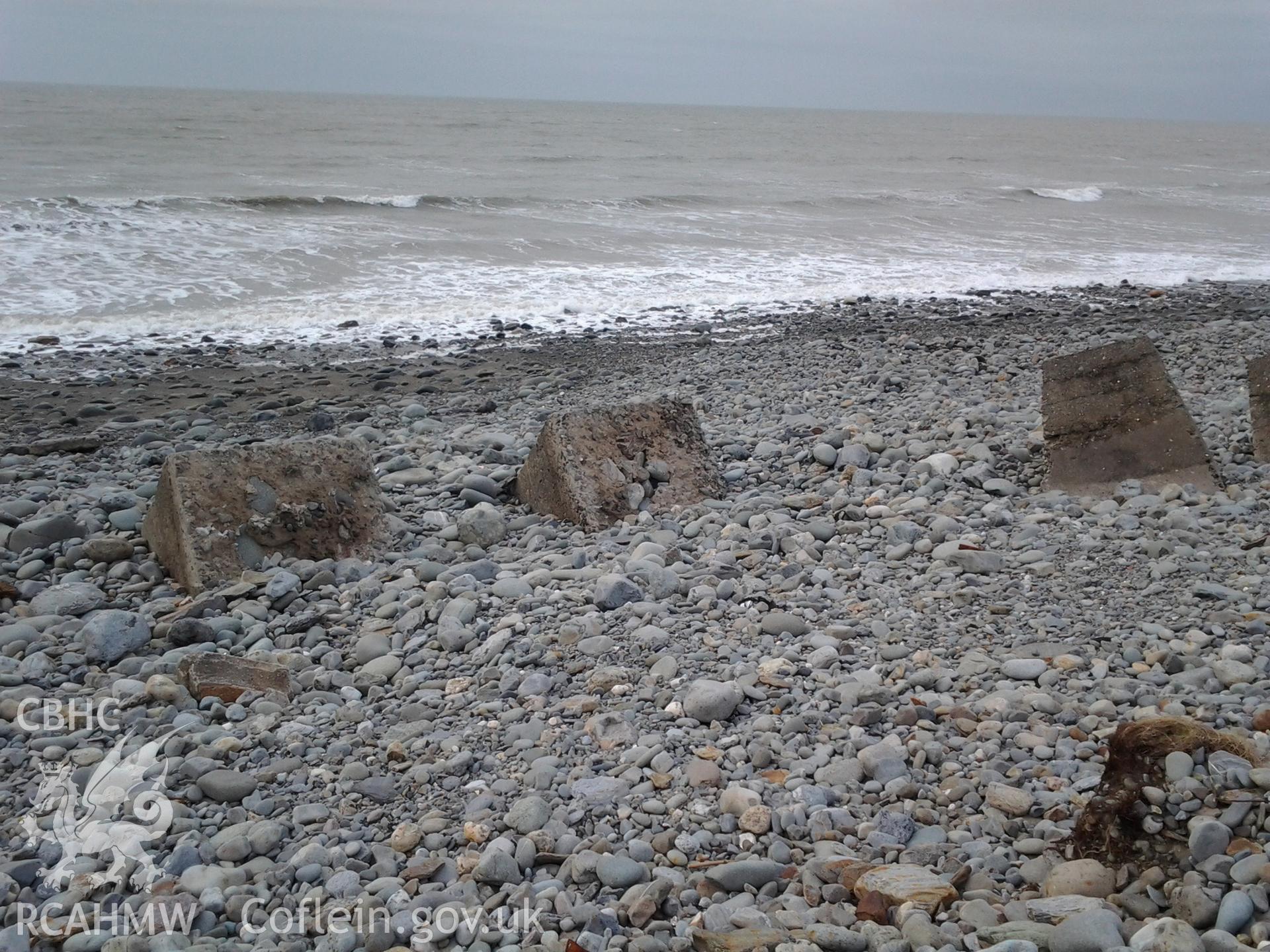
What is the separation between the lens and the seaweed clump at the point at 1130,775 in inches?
91.7

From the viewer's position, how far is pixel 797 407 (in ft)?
22.7

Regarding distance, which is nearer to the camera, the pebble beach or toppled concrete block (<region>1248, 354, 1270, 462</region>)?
the pebble beach

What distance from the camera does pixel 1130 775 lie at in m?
2.42

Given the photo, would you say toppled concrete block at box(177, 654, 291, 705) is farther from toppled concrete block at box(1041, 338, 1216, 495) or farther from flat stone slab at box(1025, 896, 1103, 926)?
toppled concrete block at box(1041, 338, 1216, 495)

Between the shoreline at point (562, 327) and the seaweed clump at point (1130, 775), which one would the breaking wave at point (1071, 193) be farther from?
the seaweed clump at point (1130, 775)

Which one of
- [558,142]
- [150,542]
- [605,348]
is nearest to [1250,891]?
[150,542]

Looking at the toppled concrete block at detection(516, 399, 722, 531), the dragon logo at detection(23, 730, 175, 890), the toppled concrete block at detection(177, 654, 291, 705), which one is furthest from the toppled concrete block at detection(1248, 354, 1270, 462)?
the dragon logo at detection(23, 730, 175, 890)

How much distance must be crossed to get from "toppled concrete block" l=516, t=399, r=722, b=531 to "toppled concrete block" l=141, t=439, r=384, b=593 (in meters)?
0.92

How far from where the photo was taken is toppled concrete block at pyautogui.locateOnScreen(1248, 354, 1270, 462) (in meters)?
5.18

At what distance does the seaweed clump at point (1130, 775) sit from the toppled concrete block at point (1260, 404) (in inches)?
130

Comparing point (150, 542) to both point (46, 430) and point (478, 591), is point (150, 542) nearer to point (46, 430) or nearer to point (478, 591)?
point (478, 591)

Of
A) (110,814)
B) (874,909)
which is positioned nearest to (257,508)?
(110,814)

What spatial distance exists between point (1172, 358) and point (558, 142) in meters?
34.8

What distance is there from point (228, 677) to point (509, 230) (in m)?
15.2
